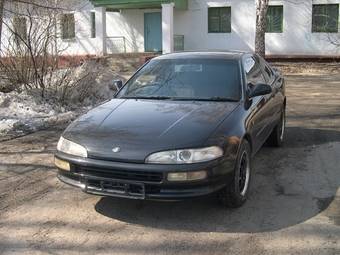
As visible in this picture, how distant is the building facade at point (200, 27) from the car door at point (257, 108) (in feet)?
58.4

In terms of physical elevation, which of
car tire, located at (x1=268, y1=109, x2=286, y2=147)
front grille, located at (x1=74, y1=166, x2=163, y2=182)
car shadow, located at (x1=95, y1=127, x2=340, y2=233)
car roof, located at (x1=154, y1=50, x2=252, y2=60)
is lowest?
car shadow, located at (x1=95, y1=127, x2=340, y2=233)

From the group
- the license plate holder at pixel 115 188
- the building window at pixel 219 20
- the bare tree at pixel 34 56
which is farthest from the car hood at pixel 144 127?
the building window at pixel 219 20

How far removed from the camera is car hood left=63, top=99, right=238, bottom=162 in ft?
15.6

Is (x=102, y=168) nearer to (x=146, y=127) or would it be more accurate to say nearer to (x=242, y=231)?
(x=146, y=127)

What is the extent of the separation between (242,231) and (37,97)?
721 cm

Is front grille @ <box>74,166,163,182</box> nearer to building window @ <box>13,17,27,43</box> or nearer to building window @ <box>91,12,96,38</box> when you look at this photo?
building window @ <box>13,17,27,43</box>

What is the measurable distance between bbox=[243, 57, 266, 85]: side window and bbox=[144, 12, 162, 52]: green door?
2166 centimetres

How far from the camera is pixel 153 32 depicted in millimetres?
28688

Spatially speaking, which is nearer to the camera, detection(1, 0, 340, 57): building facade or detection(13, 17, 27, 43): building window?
detection(13, 17, 27, 43): building window

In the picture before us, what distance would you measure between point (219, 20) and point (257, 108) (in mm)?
21516

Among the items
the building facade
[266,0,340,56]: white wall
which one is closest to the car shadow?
the building facade

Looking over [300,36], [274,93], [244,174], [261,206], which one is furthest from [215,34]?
[261,206]

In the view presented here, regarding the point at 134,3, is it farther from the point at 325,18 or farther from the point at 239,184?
the point at 239,184

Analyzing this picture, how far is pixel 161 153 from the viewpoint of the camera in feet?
15.4
